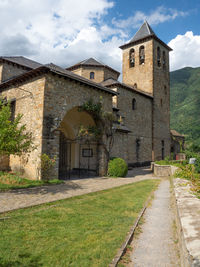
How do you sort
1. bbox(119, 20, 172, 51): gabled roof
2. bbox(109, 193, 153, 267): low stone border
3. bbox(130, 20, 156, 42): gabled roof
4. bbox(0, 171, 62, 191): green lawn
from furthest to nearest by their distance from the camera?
bbox(130, 20, 156, 42): gabled roof < bbox(119, 20, 172, 51): gabled roof < bbox(0, 171, 62, 191): green lawn < bbox(109, 193, 153, 267): low stone border

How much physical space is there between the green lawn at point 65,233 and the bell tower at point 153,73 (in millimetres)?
21518

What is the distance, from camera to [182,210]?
305cm

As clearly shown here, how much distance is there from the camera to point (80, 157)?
14.9 m

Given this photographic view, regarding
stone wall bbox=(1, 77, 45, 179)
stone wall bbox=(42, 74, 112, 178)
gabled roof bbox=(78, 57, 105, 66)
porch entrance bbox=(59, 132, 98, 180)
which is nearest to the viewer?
stone wall bbox=(1, 77, 45, 179)

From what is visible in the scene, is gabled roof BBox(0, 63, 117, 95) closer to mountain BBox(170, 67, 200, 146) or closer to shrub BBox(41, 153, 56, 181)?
shrub BBox(41, 153, 56, 181)

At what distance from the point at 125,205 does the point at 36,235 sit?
3085mm

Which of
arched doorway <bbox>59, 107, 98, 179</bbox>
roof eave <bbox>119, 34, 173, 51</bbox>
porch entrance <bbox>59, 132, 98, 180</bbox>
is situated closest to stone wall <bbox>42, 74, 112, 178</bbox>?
arched doorway <bbox>59, 107, 98, 179</bbox>

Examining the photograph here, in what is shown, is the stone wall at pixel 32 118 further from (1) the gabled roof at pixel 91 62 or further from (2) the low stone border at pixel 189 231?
(1) the gabled roof at pixel 91 62

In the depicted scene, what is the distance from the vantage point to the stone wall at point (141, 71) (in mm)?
26047

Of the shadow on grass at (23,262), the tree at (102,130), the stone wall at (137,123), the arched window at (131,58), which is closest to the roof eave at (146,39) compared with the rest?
the arched window at (131,58)

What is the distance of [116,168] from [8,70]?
12.0 metres

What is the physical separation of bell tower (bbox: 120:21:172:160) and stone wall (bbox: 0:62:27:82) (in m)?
15.9

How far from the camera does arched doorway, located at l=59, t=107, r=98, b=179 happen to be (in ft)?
46.1

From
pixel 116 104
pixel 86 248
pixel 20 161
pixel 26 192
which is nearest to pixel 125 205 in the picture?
pixel 86 248
